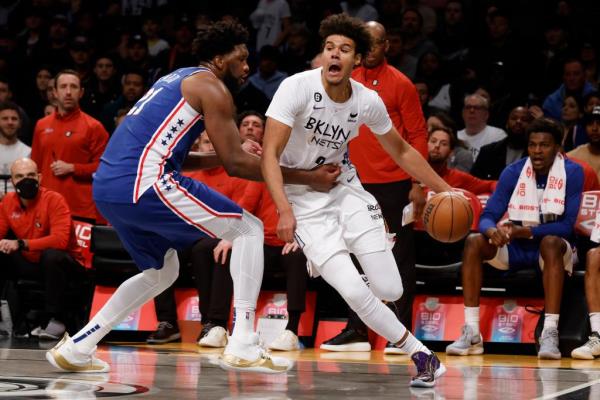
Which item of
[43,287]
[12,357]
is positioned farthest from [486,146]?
[12,357]

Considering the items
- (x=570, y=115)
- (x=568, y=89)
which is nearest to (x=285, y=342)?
(x=570, y=115)

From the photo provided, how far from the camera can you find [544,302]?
800 centimetres

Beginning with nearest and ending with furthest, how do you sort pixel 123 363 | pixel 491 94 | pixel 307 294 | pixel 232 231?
pixel 232 231
pixel 123 363
pixel 307 294
pixel 491 94

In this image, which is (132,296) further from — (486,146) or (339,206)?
(486,146)

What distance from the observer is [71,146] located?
9797 mm

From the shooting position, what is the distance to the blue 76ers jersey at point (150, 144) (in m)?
5.59

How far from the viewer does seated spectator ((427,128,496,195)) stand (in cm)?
868

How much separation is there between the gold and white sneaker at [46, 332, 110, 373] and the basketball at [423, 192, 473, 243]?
203 centimetres

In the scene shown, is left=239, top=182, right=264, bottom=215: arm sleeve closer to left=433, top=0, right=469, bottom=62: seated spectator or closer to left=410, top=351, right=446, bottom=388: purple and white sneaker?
left=410, top=351, right=446, bottom=388: purple and white sneaker

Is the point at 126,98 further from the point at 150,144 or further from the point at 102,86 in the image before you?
→ the point at 150,144

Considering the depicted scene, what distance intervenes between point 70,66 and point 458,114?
458 centimetres

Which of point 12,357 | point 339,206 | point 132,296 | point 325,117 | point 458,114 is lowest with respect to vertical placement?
point 12,357

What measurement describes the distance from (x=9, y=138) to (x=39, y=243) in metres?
1.85

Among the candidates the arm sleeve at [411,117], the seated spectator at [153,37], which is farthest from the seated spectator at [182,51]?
the arm sleeve at [411,117]
